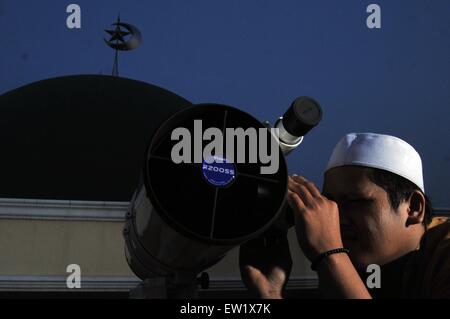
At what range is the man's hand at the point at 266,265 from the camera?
6.26 feet

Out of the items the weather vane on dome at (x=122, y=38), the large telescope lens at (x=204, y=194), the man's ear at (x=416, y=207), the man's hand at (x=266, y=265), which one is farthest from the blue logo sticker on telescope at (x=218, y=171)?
the weather vane on dome at (x=122, y=38)

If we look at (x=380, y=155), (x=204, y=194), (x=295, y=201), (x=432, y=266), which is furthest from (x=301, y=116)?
(x=432, y=266)

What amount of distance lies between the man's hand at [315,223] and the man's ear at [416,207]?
464 millimetres

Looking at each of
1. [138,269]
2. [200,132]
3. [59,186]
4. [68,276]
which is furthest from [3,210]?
[200,132]

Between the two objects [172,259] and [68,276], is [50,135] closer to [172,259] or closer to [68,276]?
[68,276]

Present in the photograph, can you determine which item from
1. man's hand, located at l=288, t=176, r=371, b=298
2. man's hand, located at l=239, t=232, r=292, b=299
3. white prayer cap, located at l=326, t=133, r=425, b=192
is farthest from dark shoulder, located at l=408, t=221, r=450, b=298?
man's hand, located at l=239, t=232, r=292, b=299

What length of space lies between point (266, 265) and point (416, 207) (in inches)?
26.4

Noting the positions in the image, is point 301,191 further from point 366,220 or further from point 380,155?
point 380,155

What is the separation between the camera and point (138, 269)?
2600 mm

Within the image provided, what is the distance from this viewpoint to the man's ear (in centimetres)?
A: 207

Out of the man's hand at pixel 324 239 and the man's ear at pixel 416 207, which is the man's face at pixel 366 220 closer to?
the man's ear at pixel 416 207

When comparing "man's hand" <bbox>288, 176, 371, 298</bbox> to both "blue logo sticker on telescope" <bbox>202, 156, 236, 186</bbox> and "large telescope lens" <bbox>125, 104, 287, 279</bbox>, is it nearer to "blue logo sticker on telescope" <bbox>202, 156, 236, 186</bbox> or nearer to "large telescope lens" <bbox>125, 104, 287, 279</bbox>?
"large telescope lens" <bbox>125, 104, 287, 279</bbox>
